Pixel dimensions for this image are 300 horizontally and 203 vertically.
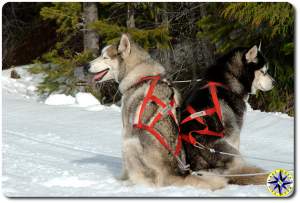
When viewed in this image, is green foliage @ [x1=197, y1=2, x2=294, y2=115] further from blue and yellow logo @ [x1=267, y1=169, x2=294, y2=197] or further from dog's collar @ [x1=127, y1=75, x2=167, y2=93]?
dog's collar @ [x1=127, y1=75, x2=167, y2=93]

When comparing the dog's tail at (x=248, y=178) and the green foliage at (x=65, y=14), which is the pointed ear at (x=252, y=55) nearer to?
the dog's tail at (x=248, y=178)

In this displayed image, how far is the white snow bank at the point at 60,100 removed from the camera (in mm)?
12695

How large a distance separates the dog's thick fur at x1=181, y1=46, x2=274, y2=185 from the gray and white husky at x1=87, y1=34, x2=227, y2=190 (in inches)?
7.6

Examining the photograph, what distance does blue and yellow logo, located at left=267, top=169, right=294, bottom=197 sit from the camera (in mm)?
5387

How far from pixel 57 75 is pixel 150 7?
3.00 meters

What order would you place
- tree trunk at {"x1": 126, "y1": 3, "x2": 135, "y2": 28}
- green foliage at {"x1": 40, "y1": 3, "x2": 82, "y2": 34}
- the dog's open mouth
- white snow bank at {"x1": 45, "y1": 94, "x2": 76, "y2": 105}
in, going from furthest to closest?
tree trunk at {"x1": 126, "y1": 3, "x2": 135, "y2": 28}
green foliage at {"x1": 40, "y1": 3, "x2": 82, "y2": 34}
white snow bank at {"x1": 45, "y1": 94, "x2": 76, "y2": 105}
the dog's open mouth

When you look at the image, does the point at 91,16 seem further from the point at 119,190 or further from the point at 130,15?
the point at 119,190

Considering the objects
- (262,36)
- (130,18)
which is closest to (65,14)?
(130,18)

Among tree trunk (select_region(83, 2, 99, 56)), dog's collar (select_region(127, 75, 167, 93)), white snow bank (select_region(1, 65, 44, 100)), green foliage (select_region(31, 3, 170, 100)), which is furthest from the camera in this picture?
white snow bank (select_region(1, 65, 44, 100))

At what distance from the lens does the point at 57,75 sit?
13.3 meters

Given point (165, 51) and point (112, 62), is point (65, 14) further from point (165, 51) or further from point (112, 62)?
point (112, 62)

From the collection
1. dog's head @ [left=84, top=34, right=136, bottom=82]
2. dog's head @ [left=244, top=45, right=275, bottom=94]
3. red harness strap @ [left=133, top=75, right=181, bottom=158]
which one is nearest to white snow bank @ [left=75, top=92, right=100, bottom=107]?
dog's head @ [left=84, top=34, right=136, bottom=82]

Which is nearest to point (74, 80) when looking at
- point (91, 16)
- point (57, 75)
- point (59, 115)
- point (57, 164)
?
point (57, 75)

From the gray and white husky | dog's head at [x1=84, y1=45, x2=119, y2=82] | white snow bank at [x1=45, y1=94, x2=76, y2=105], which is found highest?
dog's head at [x1=84, y1=45, x2=119, y2=82]
